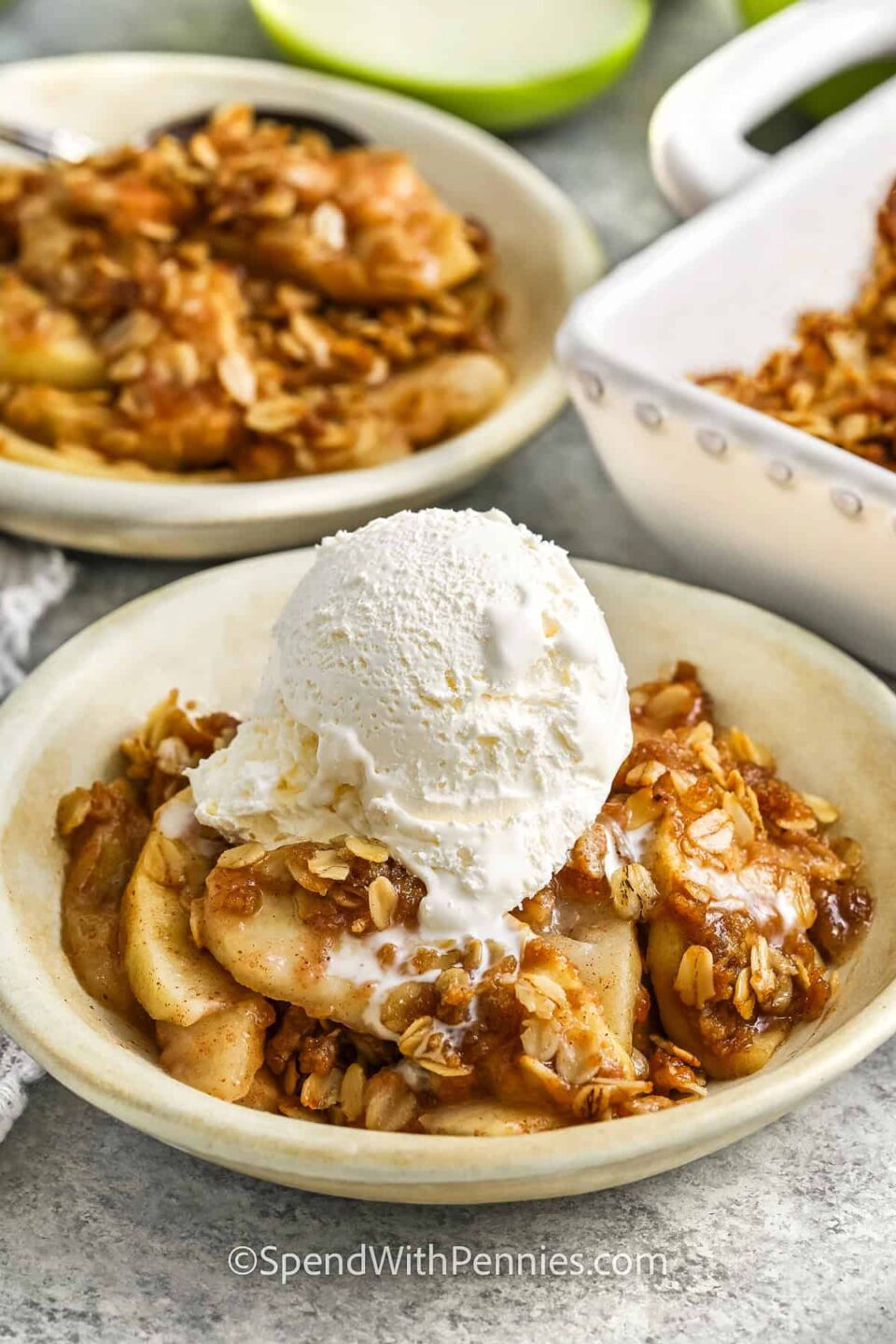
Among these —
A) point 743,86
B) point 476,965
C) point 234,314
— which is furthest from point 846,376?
point 476,965

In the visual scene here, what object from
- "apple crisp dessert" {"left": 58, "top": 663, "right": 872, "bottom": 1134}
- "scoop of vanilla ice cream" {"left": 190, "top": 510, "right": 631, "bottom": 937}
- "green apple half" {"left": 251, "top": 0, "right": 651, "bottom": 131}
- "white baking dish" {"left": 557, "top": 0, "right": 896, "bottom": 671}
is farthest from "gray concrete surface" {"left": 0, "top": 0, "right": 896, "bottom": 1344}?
"green apple half" {"left": 251, "top": 0, "right": 651, "bottom": 131}

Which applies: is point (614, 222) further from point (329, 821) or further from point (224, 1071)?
point (224, 1071)

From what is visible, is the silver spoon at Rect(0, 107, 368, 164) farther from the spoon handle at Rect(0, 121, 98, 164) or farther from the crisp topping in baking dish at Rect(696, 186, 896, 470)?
the crisp topping in baking dish at Rect(696, 186, 896, 470)

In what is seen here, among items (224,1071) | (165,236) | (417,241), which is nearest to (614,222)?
(417,241)

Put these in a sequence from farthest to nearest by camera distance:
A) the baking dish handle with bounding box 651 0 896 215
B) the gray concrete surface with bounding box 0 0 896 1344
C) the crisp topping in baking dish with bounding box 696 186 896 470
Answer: the baking dish handle with bounding box 651 0 896 215 → the crisp topping in baking dish with bounding box 696 186 896 470 → the gray concrete surface with bounding box 0 0 896 1344

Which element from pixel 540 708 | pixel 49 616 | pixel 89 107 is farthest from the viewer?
pixel 89 107

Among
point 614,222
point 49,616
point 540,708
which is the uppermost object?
point 540,708
